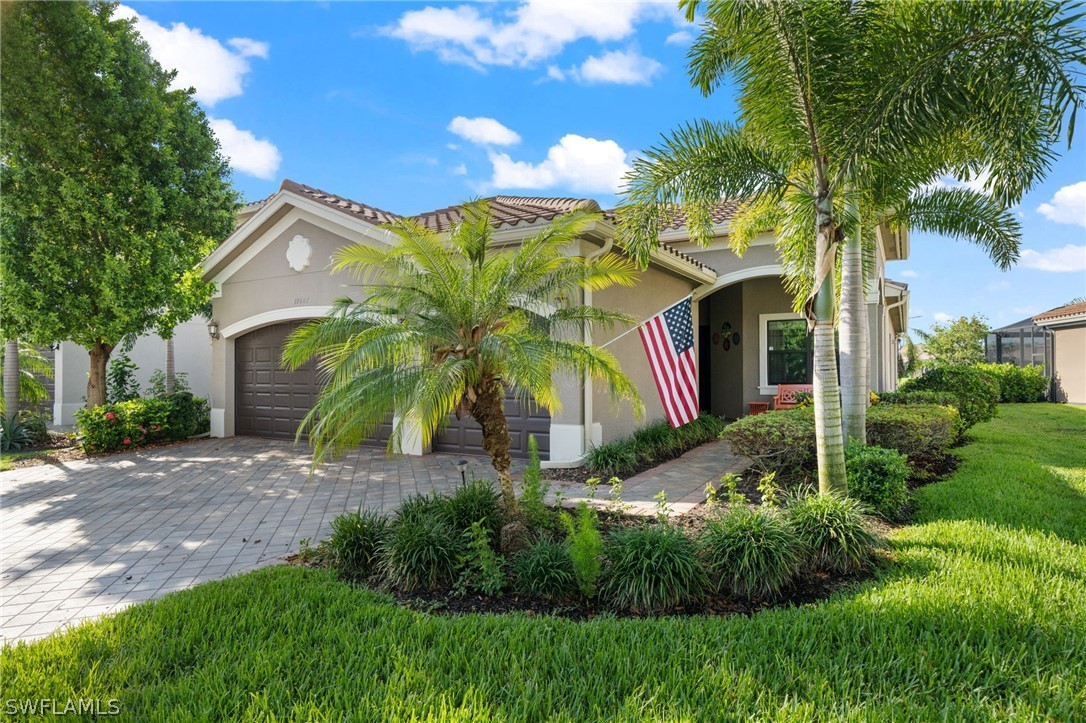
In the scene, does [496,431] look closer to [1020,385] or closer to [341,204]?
[341,204]

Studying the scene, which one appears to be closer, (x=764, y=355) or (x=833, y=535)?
(x=833, y=535)

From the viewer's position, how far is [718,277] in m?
12.5

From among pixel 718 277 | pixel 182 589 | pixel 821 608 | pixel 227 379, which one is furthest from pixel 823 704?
pixel 227 379

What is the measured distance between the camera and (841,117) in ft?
18.2

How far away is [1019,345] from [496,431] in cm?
2953

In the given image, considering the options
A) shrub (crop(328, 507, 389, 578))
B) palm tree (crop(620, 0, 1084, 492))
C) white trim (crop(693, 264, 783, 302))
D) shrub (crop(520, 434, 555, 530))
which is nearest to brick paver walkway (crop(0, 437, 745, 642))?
shrub (crop(328, 507, 389, 578))

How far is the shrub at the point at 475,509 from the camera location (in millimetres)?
4980

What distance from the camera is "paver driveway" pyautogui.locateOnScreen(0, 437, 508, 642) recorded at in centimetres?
441

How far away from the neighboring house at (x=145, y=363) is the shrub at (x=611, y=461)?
13.4 metres

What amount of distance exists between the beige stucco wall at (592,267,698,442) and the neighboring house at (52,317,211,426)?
13.0m

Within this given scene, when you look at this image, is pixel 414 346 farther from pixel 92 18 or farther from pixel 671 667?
pixel 92 18

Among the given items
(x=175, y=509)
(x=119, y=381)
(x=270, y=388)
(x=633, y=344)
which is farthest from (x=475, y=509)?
(x=119, y=381)

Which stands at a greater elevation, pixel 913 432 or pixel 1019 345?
pixel 1019 345

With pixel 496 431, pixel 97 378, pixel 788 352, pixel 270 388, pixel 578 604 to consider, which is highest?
pixel 788 352
